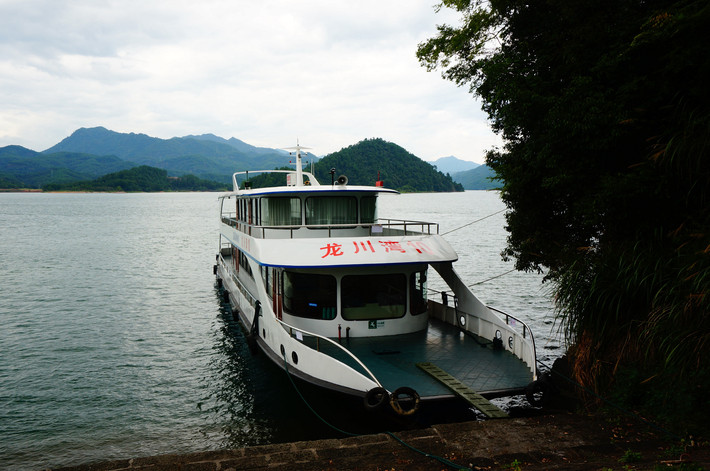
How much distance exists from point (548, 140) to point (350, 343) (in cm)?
735

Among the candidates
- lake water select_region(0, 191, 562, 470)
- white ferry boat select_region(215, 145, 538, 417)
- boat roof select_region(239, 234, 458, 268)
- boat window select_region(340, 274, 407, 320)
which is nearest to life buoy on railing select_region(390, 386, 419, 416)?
white ferry boat select_region(215, 145, 538, 417)

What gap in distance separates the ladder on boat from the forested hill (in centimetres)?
14764

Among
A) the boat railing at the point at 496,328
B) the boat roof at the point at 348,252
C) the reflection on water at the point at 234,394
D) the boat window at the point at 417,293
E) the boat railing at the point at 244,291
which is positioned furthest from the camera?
the boat railing at the point at 244,291

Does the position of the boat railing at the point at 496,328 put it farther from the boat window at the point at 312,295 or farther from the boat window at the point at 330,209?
the boat window at the point at 330,209

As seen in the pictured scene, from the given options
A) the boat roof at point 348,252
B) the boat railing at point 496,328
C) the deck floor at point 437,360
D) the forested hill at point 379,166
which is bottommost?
the deck floor at point 437,360

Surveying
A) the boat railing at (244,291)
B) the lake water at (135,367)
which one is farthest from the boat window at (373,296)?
the boat railing at (244,291)

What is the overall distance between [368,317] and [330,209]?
4.03m

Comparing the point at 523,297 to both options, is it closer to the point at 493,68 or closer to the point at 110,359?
the point at 493,68

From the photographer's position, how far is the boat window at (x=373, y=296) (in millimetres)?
12797

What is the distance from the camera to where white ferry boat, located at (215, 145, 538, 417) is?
10008 millimetres

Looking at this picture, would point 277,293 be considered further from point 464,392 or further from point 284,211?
point 464,392

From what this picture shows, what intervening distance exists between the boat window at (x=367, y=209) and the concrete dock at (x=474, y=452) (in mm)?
8257

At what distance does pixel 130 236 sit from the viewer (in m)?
61.0

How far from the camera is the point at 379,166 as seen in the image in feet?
563
